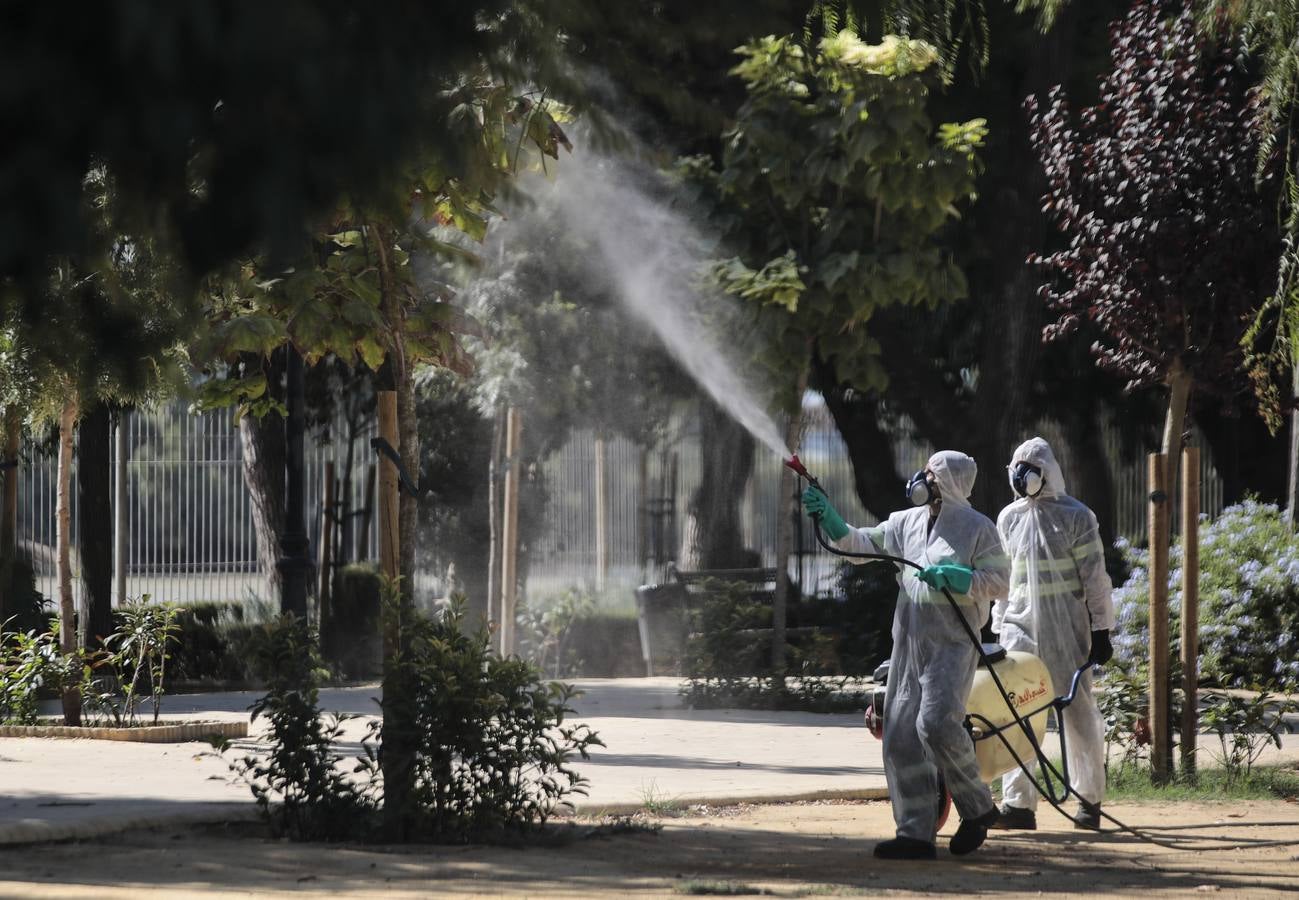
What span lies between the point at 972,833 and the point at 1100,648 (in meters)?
1.21

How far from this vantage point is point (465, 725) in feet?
21.1

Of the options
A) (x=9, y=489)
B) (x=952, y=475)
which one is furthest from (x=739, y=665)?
(x=952, y=475)

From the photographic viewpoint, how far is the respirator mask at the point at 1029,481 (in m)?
7.57

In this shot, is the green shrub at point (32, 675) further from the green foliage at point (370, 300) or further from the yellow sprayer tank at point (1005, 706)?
the yellow sprayer tank at point (1005, 706)

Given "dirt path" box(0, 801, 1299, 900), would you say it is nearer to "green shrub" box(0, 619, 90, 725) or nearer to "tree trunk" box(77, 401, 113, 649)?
"green shrub" box(0, 619, 90, 725)

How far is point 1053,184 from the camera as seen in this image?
31.8 feet

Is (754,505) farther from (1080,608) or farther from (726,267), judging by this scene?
(1080,608)

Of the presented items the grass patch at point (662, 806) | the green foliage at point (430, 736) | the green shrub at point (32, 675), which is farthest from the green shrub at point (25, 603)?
the green foliage at point (430, 736)

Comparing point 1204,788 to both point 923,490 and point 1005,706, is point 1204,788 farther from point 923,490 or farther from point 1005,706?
point 923,490

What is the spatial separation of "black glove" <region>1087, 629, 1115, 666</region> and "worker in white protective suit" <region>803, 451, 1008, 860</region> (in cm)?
87

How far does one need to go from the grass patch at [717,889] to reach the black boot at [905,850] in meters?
0.96

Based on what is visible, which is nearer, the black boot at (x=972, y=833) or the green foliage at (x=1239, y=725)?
the black boot at (x=972, y=833)

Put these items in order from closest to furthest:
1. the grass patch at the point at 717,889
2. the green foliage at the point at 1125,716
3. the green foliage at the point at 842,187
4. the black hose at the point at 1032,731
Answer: the grass patch at the point at 717,889
the black hose at the point at 1032,731
the green foliage at the point at 1125,716
the green foliage at the point at 842,187

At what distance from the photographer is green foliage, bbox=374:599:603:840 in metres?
6.43
